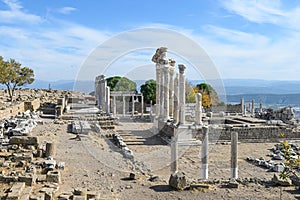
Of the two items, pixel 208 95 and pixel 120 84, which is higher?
pixel 120 84

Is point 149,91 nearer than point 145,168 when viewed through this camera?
No

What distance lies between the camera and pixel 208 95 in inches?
2099

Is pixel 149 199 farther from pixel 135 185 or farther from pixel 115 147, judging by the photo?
pixel 115 147

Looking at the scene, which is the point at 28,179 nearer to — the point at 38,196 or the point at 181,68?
the point at 38,196

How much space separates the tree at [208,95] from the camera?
50213mm

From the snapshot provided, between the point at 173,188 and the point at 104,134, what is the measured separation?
12601mm

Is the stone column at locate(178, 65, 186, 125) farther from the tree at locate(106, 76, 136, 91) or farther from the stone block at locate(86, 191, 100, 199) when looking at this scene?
the tree at locate(106, 76, 136, 91)

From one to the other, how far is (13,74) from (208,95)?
2890 centimetres

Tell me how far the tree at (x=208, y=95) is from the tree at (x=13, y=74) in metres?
24.3

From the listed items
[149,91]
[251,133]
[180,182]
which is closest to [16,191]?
[180,182]

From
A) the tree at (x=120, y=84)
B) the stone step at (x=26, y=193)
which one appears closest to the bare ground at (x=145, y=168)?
the stone step at (x=26, y=193)

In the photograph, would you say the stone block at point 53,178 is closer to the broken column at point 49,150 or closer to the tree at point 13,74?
the broken column at point 49,150

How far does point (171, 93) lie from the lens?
27.6m

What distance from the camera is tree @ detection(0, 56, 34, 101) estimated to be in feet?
119
